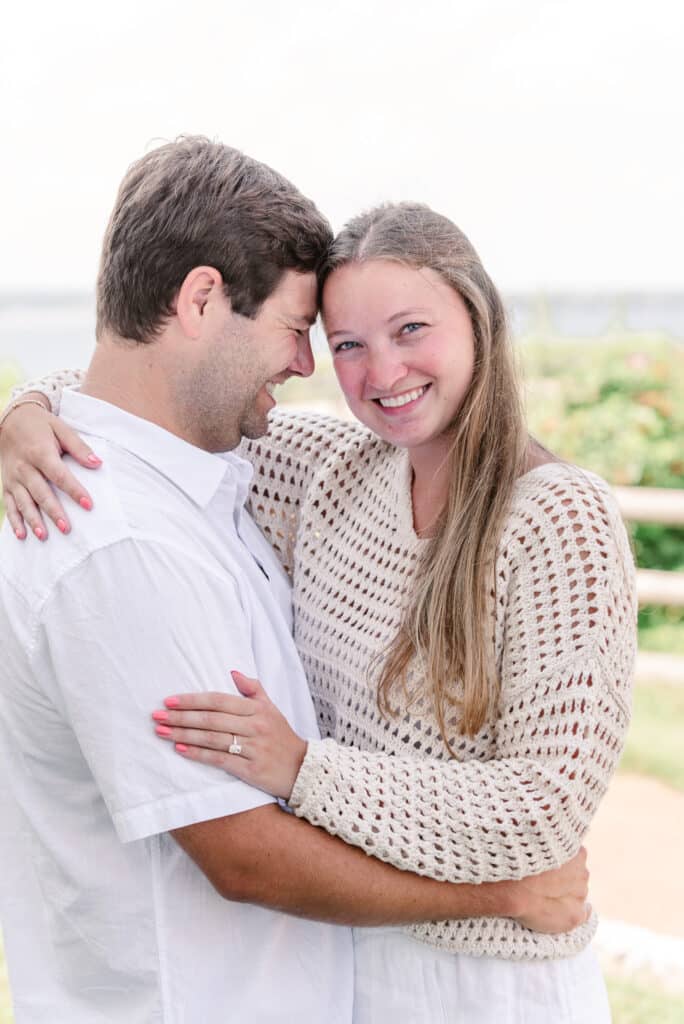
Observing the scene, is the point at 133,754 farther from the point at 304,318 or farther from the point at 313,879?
the point at 304,318

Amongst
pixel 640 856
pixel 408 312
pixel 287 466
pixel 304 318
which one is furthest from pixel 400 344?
pixel 640 856

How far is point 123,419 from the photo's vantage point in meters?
1.73

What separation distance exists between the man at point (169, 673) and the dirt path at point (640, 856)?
2515 mm

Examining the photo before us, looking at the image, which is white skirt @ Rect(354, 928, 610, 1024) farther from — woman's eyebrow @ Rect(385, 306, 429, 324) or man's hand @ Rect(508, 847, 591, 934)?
woman's eyebrow @ Rect(385, 306, 429, 324)

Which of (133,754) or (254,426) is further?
(254,426)

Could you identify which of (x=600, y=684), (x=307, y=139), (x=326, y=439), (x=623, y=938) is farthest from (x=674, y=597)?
(x=307, y=139)

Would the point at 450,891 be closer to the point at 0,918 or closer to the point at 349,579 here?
the point at 349,579

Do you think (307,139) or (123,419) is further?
(307,139)

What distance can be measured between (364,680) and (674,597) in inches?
134

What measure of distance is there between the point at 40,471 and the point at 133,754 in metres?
0.45

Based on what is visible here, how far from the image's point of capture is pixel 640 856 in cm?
434

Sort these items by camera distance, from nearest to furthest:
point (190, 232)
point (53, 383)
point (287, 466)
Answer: point (190, 232), point (53, 383), point (287, 466)

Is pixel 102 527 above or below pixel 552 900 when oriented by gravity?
above

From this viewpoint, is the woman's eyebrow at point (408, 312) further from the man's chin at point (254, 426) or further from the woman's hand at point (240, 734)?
the woman's hand at point (240, 734)
